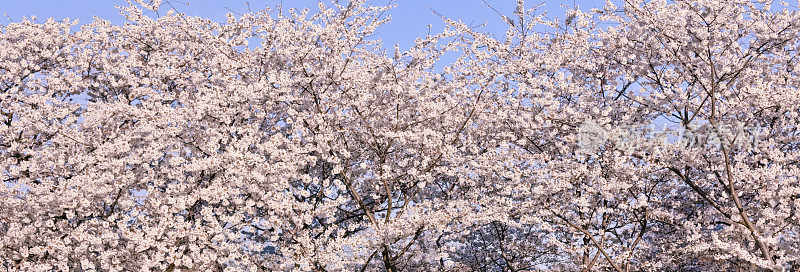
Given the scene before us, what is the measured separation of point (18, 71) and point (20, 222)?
4562 millimetres

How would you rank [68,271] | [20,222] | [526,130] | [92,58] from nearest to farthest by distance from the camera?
[68,271] < [20,222] < [526,130] < [92,58]

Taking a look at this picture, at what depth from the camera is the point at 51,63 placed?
1520cm

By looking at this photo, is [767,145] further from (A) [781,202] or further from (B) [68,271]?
(B) [68,271]

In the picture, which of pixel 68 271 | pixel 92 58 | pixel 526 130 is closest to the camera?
pixel 68 271

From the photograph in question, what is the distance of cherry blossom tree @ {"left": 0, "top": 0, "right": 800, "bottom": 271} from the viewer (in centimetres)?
1105

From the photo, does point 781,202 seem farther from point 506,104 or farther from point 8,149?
point 8,149

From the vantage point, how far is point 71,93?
584 inches

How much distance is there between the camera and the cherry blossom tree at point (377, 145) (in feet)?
36.3

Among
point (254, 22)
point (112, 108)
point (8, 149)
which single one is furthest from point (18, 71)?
point (254, 22)

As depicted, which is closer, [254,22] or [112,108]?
[112,108]

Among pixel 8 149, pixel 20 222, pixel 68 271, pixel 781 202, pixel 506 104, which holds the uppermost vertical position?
pixel 506 104

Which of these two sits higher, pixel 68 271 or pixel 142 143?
pixel 142 143

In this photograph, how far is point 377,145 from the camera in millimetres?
12820

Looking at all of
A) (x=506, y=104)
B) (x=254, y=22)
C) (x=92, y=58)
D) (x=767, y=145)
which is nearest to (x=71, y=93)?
(x=92, y=58)
